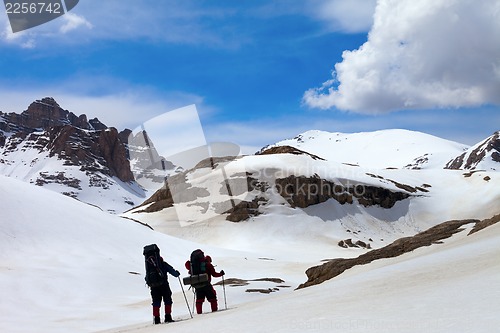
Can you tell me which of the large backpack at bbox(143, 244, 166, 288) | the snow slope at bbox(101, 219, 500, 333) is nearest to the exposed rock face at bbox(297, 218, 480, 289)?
the large backpack at bbox(143, 244, 166, 288)

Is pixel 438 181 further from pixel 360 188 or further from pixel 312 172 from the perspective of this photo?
pixel 312 172

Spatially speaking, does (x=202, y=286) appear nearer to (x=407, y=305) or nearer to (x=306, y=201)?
(x=407, y=305)

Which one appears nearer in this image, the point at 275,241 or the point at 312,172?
the point at 275,241

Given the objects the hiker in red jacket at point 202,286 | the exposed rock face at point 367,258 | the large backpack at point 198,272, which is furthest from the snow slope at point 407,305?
the exposed rock face at point 367,258

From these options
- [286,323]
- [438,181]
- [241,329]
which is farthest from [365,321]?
[438,181]

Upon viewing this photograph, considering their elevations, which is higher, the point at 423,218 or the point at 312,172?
the point at 312,172

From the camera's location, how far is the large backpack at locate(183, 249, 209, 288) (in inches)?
504

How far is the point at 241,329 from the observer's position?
6941 mm

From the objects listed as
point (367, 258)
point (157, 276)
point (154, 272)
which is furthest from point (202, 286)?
point (367, 258)

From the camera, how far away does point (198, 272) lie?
1309cm

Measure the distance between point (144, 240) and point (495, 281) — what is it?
116 feet

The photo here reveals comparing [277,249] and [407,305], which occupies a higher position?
[277,249]

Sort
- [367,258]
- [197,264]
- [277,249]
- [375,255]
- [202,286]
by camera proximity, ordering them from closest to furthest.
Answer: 1. [202,286]
2. [197,264]
3. [367,258]
4. [375,255]
5. [277,249]

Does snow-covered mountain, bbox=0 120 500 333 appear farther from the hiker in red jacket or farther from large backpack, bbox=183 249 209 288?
large backpack, bbox=183 249 209 288
